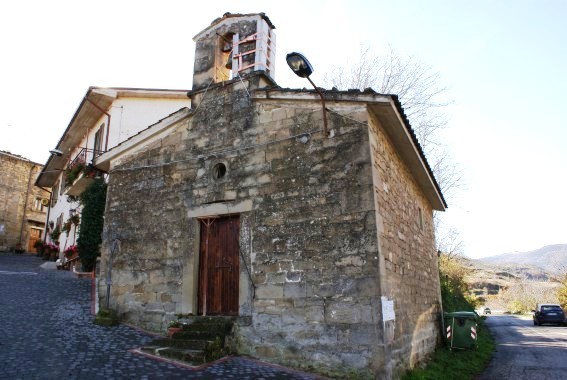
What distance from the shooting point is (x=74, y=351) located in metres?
6.09

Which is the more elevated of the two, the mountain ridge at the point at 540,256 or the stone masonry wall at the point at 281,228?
the mountain ridge at the point at 540,256

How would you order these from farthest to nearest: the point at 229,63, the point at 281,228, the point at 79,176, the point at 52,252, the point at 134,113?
the point at 52,252 < the point at 134,113 < the point at 79,176 < the point at 229,63 < the point at 281,228

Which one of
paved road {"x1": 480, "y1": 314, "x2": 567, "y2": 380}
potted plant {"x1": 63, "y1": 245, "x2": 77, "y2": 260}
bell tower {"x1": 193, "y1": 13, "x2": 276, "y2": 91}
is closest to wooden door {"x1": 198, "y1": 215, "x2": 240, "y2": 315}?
bell tower {"x1": 193, "y1": 13, "x2": 276, "y2": 91}

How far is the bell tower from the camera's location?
791 cm

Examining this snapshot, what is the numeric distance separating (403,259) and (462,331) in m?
4.02

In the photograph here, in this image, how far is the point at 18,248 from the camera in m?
25.6

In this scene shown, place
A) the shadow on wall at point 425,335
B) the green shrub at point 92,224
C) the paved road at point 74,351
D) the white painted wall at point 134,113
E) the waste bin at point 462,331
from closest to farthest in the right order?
1. the paved road at point 74,351
2. the shadow on wall at point 425,335
3. the waste bin at point 462,331
4. the green shrub at point 92,224
5. the white painted wall at point 134,113

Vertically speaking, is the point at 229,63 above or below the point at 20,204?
below

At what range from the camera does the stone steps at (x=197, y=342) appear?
603 centimetres

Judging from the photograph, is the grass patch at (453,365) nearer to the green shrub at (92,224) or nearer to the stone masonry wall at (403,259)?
the stone masonry wall at (403,259)

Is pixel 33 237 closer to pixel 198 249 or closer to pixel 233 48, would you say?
pixel 198 249

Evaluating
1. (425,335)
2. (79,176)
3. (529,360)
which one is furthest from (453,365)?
(79,176)

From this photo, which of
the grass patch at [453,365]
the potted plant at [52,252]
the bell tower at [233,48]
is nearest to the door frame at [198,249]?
the bell tower at [233,48]

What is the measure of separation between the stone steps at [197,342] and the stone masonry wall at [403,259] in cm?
255
